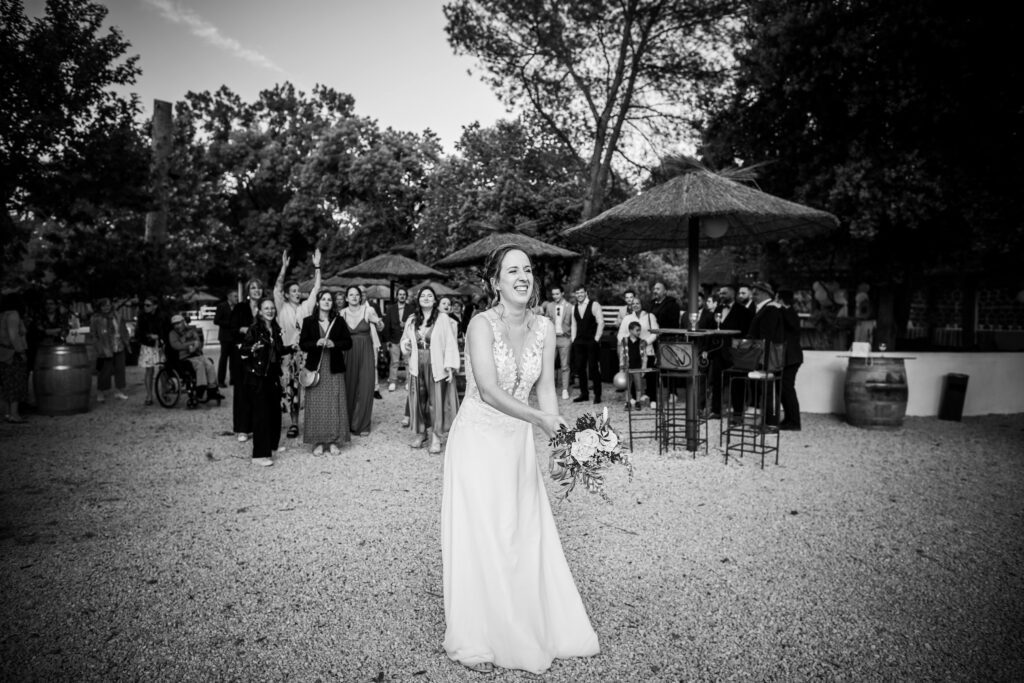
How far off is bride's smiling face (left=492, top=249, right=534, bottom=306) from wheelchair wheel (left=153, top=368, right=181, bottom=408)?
9519mm

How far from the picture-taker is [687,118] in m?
17.2

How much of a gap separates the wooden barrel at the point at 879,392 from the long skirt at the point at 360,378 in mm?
6834

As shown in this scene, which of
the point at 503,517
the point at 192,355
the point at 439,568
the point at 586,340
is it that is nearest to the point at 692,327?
the point at 586,340

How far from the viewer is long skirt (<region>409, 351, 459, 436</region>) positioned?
7.37 metres

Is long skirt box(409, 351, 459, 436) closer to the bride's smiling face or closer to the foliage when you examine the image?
the bride's smiling face

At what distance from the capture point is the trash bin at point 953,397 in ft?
30.4

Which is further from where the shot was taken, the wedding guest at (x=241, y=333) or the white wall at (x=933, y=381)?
the white wall at (x=933, y=381)

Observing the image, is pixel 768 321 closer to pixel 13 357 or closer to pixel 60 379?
pixel 60 379

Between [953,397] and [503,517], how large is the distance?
953cm

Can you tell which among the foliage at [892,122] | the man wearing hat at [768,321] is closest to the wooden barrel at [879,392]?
the man wearing hat at [768,321]

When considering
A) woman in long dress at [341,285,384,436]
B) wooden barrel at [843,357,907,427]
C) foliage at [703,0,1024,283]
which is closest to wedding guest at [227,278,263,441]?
woman in long dress at [341,285,384,436]

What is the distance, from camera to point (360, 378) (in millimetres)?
8188

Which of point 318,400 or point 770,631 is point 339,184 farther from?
point 770,631

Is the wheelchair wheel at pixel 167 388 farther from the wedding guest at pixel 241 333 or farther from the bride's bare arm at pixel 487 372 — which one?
the bride's bare arm at pixel 487 372
